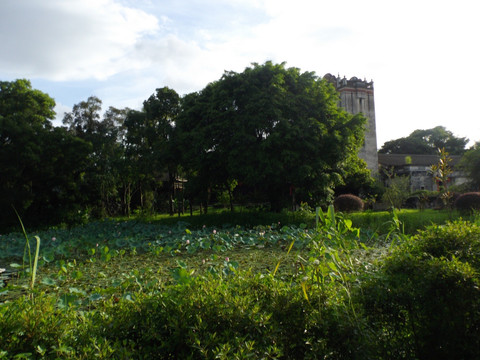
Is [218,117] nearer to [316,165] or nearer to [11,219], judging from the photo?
[316,165]

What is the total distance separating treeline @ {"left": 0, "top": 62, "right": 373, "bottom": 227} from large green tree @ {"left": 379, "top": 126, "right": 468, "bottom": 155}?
31.2 metres

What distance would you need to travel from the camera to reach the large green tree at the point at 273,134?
434 inches

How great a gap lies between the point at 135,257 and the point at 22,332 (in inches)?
167

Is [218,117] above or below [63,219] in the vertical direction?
above

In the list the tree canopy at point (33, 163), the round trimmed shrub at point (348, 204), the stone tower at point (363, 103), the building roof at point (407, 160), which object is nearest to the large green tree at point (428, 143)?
the building roof at point (407, 160)

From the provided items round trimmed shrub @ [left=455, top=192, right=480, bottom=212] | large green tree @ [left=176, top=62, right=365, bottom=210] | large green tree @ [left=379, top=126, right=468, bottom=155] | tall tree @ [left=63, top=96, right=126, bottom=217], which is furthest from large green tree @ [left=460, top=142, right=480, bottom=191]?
large green tree @ [left=379, top=126, right=468, bottom=155]

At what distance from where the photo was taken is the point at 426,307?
1.92 meters

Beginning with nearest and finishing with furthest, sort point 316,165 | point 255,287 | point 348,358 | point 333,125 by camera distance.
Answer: point 348,358
point 255,287
point 316,165
point 333,125

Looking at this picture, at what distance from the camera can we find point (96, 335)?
6.23 feet

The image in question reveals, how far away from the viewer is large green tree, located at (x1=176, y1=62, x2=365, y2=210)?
11.0m

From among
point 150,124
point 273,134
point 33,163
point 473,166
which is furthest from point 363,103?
point 33,163

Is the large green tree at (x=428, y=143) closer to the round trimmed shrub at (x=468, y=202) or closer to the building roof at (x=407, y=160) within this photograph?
the building roof at (x=407, y=160)

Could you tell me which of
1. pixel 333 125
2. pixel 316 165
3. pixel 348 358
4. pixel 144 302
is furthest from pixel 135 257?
pixel 333 125

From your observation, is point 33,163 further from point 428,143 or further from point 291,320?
point 428,143
